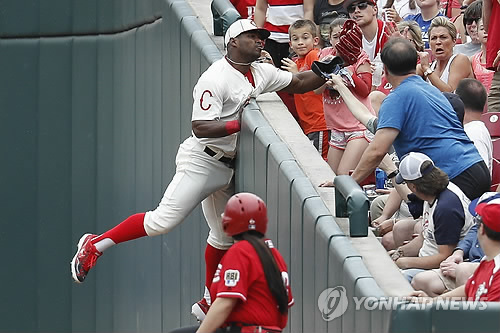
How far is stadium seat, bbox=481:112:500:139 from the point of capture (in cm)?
726

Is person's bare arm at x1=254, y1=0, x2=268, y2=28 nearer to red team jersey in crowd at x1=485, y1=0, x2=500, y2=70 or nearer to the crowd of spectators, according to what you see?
the crowd of spectators

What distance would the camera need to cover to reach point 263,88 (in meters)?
6.71

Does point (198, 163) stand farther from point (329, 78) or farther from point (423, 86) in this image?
point (423, 86)

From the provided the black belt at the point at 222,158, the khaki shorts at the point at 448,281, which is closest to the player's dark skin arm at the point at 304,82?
the black belt at the point at 222,158

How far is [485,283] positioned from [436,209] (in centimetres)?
104

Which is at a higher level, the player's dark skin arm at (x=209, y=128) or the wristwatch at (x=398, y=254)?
the player's dark skin arm at (x=209, y=128)

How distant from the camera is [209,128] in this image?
6.23 m

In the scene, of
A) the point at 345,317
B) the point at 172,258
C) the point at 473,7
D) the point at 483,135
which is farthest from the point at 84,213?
the point at 345,317

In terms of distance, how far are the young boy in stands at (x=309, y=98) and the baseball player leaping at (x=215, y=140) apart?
1.12 m

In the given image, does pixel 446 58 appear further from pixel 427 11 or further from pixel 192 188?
pixel 192 188

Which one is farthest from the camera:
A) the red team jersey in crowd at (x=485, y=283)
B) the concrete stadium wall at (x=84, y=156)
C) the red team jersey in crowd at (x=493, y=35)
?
the concrete stadium wall at (x=84, y=156)

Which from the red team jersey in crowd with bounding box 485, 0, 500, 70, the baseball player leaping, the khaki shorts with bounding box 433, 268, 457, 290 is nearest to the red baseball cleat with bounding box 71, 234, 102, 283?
the baseball player leaping

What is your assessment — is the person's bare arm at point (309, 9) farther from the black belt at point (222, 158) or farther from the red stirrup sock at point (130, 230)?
the red stirrup sock at point (130, 230)

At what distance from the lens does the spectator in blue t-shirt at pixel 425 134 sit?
5719 millimetres
